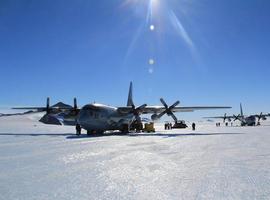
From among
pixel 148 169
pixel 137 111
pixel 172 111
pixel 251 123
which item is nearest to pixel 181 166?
pixel 148 169

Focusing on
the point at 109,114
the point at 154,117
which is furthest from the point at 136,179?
the point at 154,117

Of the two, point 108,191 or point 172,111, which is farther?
point 172,111

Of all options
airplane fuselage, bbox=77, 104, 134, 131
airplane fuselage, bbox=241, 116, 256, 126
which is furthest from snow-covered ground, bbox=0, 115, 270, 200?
airplane fuselage, bbox=241, 116, 256, 126

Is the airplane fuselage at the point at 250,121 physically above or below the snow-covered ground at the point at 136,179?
above

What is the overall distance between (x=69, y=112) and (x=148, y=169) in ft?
111

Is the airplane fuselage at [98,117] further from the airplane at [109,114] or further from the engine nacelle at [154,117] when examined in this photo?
the engine nacelle at [154,117]

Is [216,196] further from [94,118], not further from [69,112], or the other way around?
[69,112]

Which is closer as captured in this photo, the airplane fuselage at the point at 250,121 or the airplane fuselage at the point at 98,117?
the airplane fuselage at the point at 98,117

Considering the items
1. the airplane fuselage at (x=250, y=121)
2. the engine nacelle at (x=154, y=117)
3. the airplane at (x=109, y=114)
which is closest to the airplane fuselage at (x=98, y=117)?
the airplane at (x=109, y=114)

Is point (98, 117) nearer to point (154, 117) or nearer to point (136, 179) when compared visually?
point (154, 117)

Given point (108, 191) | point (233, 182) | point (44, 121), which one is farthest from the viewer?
point (44, 121)

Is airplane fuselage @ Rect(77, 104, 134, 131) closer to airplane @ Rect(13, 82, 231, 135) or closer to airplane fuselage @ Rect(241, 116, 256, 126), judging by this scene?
airplane @ Rect(13, 82, 231, 135)

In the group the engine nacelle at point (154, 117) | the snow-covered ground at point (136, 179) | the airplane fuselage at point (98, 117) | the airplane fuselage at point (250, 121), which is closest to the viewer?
the snow-covered ground at point (136, 179)

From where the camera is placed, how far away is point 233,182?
7.45m
